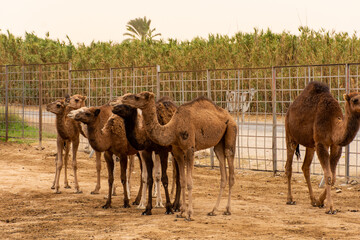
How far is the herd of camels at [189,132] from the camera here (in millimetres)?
8266

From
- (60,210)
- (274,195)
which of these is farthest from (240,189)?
(60,210)

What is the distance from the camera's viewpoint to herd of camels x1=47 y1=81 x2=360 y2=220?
8266mm

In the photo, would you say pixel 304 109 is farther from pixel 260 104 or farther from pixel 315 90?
pixel 260 104

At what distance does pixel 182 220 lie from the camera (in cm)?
827

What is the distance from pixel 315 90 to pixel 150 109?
10.00ft

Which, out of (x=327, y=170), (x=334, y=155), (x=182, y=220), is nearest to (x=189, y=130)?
(x=182, y=220)

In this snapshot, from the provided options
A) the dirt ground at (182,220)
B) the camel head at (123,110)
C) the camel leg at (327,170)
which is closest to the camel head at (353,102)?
the camel leg at (327,170)

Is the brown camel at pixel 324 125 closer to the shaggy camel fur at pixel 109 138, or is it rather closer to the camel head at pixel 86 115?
the shaggy camel fur at pixel 109 138

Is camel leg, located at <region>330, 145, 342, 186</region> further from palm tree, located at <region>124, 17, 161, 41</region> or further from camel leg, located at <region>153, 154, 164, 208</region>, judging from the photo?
palm tree, located at <region>124, 17, 161, 41</region>

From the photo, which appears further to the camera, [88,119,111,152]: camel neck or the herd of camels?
[88,119,111,152]: camel neck

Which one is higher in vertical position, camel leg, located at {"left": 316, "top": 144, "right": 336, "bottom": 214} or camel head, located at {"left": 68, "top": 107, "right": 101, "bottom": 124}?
camel head, located at {"left": 68, "top": 107, "right": 101, "bottom": 124}

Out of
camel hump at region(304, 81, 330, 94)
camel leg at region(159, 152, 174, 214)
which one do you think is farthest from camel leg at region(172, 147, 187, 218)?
camel hump at region(304, 81, 330, 94)

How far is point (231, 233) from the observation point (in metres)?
7.44

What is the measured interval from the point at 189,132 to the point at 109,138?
1730 millimetres
